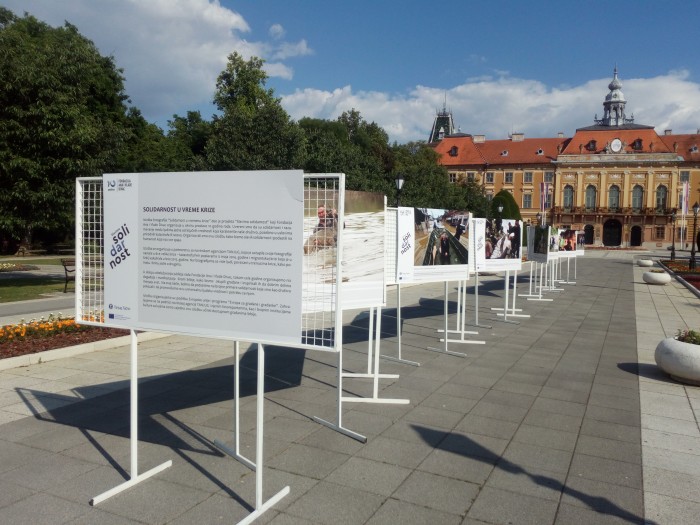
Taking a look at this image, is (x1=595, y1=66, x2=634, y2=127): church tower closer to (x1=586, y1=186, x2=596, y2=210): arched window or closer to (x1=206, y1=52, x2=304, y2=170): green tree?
(x1=586, y1=186, x2=596, y2=210): arched window

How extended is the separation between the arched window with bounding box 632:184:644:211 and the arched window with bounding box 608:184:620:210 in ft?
7.41

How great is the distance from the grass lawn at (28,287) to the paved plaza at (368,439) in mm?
8115

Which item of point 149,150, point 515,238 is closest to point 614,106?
point 149,150

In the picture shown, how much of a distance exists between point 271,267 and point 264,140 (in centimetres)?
2597

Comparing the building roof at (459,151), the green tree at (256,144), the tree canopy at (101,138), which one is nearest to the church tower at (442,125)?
the building roof at (459,151)

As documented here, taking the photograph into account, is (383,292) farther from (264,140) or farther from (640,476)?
(264,140)

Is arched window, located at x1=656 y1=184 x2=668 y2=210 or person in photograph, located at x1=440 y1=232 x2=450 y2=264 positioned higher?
arched window, located at x1=656 y1=184 x2=668 y2=210

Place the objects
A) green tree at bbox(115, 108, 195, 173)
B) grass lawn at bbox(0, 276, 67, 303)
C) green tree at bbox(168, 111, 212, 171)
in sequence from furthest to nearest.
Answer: green tree at bbox(168, 111, 212, 171), green tree at bbox(115, 108, 195, 173), grass lawn at bbox(0, 276, 67, 303)

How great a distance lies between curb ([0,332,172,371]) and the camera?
8.11m

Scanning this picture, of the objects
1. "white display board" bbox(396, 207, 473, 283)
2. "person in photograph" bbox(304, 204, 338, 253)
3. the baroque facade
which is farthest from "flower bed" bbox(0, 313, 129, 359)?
the baroque facade

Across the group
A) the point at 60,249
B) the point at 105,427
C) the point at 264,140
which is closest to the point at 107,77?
the point at 60,249

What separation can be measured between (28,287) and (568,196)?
87825 mm

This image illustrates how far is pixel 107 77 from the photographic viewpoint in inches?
1651

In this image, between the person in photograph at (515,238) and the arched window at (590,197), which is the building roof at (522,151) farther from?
the person in photograph at (515,238)
